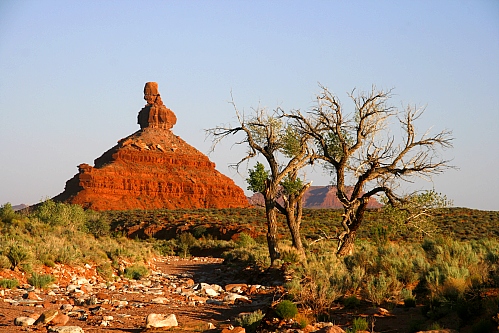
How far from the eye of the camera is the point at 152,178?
11712cm

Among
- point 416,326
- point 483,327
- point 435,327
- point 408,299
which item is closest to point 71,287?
point 408,299

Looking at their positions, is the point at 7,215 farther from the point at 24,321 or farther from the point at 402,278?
the point at 402,278

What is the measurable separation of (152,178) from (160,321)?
356 feet

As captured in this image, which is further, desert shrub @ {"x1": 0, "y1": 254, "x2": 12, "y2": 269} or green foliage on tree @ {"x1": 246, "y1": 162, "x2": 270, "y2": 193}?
green foliage on tree @ {"x1": 246, "y1": 162, "x2": 270, "y2": 193}

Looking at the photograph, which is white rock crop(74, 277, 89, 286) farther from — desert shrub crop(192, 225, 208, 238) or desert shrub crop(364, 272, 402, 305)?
desert shrub crop(192, 225, 208, 238)

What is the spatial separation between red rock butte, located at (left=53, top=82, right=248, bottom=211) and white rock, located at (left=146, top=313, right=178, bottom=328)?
94.1 metres

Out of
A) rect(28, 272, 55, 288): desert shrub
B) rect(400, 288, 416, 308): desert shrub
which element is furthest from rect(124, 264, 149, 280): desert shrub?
rect(400, 288, 416, 308): desert shrub

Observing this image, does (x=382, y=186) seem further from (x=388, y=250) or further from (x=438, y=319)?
(x=438, y=319)

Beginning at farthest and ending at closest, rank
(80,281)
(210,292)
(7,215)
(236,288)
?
(7,215) → (80,281) → (236,288) → (210,292)

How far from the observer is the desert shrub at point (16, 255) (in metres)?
16.7

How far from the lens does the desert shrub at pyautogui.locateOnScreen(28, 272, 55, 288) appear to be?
15.6 meters

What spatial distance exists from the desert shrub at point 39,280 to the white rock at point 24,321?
5549mm

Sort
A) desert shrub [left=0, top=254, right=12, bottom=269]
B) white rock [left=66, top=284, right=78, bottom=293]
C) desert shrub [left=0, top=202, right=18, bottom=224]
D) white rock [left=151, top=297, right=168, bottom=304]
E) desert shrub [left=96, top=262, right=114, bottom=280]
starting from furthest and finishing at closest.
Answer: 1. desert shrub [left=0, top=202, right=18, bottom=224]
2. desert shrub [left=96, top=262, right=114, bottom=280]
3. desert shrub [left=0, top=254, right=12, bottom=269]
4. white rock [left=66, top=284, right=78, bottom=293]
5. white rock [left=151, top=297, right=168, bottom=304]

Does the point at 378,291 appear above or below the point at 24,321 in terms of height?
above
